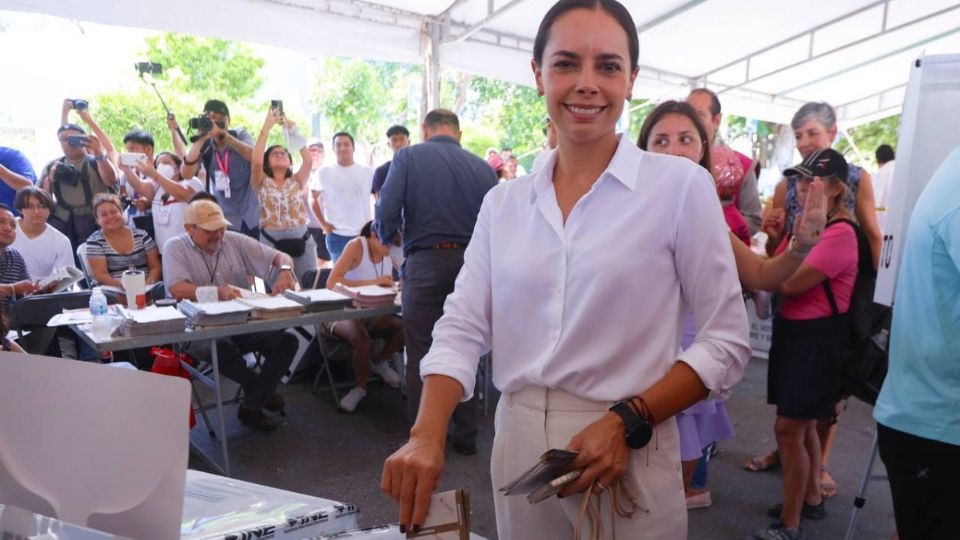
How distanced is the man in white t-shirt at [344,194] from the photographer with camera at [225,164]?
38.7 inches

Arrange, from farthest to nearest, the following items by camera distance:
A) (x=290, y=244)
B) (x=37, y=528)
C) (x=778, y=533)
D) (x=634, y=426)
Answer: (x=290, y=244), (x=778, y=533), (x=634, y=426), (x=37, y=528)

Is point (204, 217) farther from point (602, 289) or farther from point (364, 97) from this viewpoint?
point (364, 97)

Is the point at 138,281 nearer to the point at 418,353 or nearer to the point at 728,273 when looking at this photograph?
the point at 418,353

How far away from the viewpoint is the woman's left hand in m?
0.89

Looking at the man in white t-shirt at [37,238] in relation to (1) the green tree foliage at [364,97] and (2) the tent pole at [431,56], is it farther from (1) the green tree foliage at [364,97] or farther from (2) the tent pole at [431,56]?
(1) the green tree foliage at [364,97]

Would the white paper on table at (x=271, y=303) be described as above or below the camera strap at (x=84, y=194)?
below

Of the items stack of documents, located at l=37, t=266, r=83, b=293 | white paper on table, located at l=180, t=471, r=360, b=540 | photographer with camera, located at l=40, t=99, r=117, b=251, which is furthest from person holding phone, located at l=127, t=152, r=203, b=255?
white paper on table, located at l=180, t=471, r=360, b=540

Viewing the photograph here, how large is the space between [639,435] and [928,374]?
838mm

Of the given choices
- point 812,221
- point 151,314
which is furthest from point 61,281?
point 812,221

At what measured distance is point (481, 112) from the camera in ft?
62.6

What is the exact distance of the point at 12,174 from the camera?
4.95m

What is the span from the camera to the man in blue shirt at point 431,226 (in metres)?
3.40

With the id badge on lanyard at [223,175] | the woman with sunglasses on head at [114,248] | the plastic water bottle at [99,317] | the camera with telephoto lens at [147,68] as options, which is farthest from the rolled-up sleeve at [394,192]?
the camera with telephoto lens at [147,68]

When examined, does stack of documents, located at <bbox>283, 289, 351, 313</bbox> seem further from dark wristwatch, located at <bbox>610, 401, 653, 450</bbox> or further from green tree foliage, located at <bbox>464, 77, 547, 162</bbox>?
green tree foliage, located at <bbox>464, 77, 547, 162</bbox>
